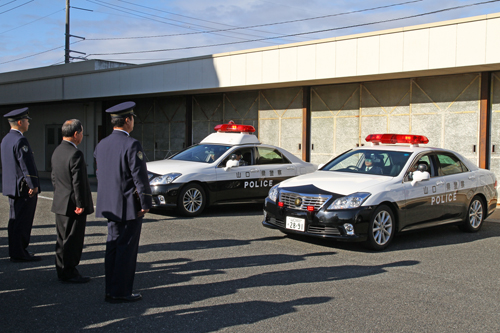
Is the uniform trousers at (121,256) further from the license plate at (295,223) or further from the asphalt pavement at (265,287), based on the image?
the license plate at (295,223)

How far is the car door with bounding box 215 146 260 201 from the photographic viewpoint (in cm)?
1011

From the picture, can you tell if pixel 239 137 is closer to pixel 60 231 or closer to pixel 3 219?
pixel 3 219

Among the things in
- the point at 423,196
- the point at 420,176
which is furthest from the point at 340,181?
the point at 423,196

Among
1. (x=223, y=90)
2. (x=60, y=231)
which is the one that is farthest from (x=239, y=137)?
(x=223, y=90)

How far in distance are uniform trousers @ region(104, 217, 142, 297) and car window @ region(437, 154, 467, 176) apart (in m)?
5.52

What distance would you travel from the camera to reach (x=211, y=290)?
16.2 feet

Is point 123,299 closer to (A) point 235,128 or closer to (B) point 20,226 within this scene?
(B) point 20,226

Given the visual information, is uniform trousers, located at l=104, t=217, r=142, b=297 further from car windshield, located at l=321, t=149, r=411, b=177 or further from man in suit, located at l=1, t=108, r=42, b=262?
car windshield, located at l=321, t=149, r=411, b=177

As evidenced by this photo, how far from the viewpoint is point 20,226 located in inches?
236

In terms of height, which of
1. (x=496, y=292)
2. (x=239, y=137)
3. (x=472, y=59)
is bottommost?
(x=496, y=292)

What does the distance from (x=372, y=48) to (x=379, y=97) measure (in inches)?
77.1

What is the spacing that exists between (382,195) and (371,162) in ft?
3.71

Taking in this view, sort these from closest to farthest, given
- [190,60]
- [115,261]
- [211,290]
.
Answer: [115,261] → [211,290] → [190,60]

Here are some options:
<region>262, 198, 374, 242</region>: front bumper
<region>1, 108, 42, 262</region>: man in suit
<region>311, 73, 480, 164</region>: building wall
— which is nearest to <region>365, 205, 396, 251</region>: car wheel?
<region>262, 198, 374, 242</region>: front bumper
